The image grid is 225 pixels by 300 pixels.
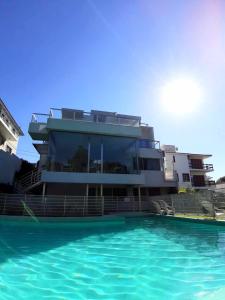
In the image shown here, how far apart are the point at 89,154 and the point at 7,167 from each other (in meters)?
7.90

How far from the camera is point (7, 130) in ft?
77.5

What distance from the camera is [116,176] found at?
17.2 meters

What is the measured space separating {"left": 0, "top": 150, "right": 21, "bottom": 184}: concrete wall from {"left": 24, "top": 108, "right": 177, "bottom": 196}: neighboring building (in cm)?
219

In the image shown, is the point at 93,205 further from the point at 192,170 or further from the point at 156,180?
the point at 192,170

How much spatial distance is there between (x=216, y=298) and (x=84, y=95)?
12340mm

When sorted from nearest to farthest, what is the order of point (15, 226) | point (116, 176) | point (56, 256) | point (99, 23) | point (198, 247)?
point (56, 256) < point (198, 247) < point (99, 23) < point (15, 226) < point (116, 176)

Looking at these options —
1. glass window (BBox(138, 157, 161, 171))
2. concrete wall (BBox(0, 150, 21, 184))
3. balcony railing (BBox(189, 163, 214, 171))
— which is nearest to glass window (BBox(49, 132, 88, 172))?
concrete wall (BBox(0, 150, 21, 184))

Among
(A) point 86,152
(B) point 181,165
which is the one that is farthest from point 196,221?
(B) point 181,165

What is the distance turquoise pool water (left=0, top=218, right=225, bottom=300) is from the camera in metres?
3.89

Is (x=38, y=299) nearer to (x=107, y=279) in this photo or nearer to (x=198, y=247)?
(x=107, y=279)

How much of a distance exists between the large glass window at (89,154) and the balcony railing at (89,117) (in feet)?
4.70

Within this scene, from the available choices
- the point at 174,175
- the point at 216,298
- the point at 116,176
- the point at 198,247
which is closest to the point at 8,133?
the point at 116,176

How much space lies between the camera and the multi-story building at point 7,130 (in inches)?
903

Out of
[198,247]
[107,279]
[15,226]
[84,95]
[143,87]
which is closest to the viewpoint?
[107,279]
